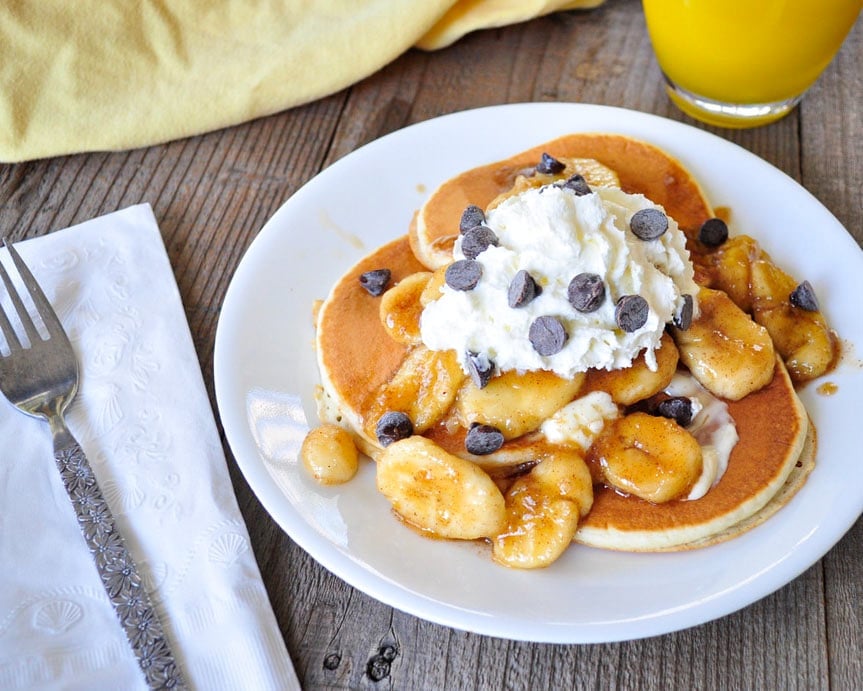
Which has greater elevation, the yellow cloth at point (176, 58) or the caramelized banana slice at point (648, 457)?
the yellow cloth at point (176, 58)

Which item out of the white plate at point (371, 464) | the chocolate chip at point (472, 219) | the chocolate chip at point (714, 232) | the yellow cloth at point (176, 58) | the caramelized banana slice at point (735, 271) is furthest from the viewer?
the yellow cloth at point (176, 58)

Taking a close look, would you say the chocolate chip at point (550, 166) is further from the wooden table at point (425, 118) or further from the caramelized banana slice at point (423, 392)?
the wooden table at point (425, 118)

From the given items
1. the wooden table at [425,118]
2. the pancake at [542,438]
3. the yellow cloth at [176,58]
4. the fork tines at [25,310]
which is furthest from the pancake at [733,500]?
the yellow cloth at [176,58]

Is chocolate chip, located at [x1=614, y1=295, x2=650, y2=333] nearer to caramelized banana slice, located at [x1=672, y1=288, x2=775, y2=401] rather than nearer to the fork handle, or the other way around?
caramelized banana slice, located at [x1=672, y1=288, x2=775, y2=401]

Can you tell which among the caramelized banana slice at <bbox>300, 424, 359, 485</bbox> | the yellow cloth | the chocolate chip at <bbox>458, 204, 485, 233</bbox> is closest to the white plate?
the caramelized banana slice at <bbox>300, 424, 359, 485</bbox>

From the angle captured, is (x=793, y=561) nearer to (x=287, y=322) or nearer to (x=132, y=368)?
(x=287, y=322)

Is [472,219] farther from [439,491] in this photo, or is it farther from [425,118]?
[425,118]

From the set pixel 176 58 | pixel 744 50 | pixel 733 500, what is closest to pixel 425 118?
pixel 176 58
